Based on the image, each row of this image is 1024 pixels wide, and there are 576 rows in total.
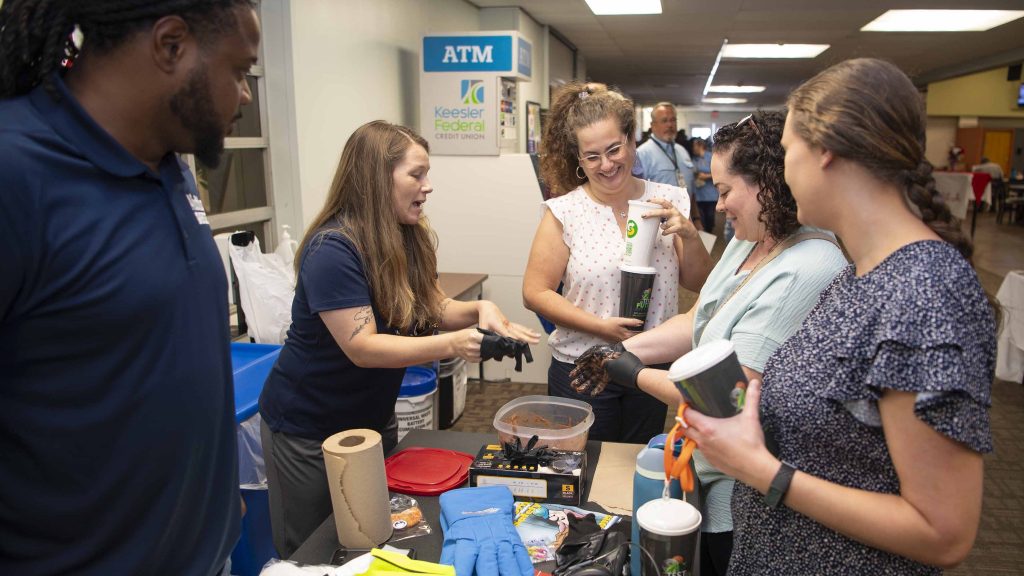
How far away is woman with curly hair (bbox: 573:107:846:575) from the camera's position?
117 cm

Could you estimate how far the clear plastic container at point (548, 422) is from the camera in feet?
4.96

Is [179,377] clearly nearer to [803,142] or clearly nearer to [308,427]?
[308,427]

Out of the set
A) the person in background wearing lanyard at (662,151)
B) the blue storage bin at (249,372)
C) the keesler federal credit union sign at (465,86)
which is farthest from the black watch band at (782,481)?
the person in background wearing lanyard at (662,151)

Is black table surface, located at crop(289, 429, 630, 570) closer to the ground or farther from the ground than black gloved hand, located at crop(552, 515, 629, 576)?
closer to the ground

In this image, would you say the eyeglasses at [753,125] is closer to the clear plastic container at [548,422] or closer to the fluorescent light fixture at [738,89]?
the clear plastic container at [548,422]

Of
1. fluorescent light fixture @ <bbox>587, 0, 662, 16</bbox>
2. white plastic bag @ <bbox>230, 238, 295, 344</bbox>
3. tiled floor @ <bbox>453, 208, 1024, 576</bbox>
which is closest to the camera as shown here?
tiled floor @ <bbox>453, 208, 1024, 576</bbox>

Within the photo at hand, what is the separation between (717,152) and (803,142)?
480 millimetres

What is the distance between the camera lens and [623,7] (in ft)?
19.2

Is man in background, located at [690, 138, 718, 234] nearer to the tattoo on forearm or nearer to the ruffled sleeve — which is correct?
the tattoo on forearm

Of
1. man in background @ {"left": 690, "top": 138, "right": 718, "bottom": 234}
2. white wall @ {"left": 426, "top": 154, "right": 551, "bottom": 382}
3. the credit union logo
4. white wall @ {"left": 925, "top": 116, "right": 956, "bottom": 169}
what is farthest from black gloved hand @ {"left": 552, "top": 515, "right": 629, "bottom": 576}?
white wall @ {"left": 925, "top": 116, "right": 956, "bottom": 169}

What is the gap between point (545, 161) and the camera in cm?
219

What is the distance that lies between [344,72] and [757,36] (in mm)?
5448

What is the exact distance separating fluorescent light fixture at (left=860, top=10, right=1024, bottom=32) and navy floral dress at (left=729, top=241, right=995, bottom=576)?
6467 mm

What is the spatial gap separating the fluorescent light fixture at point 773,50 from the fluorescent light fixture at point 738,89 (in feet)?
18.4
